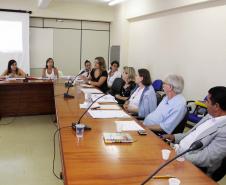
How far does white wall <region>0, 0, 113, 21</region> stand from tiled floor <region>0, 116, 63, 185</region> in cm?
356

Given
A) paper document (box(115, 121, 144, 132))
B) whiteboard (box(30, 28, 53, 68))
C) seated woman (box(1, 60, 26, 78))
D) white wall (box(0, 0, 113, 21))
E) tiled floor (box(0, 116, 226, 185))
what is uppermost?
white wall (box(0, 0, 113, 21))

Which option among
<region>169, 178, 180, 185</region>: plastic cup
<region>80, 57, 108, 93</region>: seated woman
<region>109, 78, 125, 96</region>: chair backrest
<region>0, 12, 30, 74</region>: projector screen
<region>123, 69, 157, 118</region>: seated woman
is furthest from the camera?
<region>0, 12, 30, 74</region>: projector screen

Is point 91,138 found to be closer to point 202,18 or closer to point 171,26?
point 202,18

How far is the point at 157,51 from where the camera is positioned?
228 inches

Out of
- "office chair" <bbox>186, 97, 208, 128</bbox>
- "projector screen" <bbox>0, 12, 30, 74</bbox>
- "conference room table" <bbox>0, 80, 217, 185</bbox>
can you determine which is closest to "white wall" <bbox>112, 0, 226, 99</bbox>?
"office chair" <bbox>186, 97, 208, 128</bbox>

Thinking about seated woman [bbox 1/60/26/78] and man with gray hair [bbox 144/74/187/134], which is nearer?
man with gray hair [bbox 144/74/187/134]

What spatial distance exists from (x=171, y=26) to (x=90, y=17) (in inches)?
127

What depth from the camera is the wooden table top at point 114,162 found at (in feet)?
4.55

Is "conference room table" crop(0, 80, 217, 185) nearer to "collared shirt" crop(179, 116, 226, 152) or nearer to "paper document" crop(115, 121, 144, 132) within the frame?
"paper document" crop(115, 121, 144, 132)

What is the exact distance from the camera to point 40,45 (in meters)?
7.55

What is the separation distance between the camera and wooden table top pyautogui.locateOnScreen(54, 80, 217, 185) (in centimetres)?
139

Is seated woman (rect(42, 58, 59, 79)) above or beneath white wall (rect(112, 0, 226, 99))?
beneath

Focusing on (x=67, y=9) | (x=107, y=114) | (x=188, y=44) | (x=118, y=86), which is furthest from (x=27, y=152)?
(x=67, y=9)

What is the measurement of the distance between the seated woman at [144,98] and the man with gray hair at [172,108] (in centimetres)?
41
